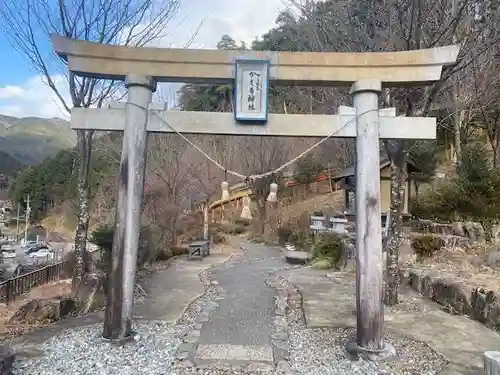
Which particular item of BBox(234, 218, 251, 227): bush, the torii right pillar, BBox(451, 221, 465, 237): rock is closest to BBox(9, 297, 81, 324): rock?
the torii right pillar

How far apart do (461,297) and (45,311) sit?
651cm

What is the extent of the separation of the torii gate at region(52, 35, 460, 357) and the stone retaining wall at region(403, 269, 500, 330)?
2.59 meters

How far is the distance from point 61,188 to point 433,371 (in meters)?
36.2

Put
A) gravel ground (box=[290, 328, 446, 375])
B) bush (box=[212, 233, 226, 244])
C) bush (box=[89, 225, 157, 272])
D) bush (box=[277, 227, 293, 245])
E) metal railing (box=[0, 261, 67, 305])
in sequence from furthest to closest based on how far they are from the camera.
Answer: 1. bush (box=[212, 233, 226, 244])
2. bush (box=[277, 227, 293, 245])
3. bush (box=[89, 225, 157, 272])
4. metal railing (box=[0, 261, 67, 305])
5. gravel ground (box=[290, 328, 446, 375])

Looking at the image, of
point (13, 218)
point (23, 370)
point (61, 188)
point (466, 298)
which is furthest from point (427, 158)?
point (13, 218)

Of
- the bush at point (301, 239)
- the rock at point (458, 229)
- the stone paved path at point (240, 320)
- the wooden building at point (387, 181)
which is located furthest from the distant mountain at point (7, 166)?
the rock at point (458, 229)

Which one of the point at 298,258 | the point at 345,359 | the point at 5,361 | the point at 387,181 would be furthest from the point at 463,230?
the point at 5,361

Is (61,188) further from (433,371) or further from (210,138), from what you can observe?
(433,371)

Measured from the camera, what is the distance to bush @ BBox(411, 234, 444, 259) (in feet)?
35.1

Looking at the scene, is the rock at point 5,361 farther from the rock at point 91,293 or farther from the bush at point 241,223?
the bush at point 241,223

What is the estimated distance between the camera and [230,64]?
5477 millimetres

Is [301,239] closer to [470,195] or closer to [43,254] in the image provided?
[470,195]

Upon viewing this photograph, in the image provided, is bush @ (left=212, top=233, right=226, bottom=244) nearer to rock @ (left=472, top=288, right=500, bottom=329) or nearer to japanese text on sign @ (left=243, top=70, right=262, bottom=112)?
rock @ (left=472, top=288, right=500, bottom=329)

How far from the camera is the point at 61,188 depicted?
3616 centimetres
